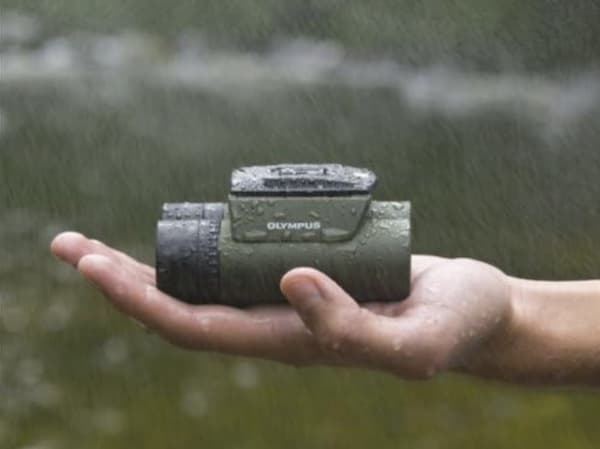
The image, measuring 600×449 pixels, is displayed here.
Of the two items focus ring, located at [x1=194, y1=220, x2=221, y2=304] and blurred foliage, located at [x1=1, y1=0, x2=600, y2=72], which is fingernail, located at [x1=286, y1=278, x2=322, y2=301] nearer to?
focus ring, located at [x1=194, y1=220, x2=221, y2=304]

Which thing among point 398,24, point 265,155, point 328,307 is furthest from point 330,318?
point 398,24

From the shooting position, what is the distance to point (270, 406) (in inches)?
140

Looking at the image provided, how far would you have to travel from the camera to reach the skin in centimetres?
99

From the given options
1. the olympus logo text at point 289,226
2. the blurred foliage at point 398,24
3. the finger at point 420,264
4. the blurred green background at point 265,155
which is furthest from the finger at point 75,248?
the blurred foliage at point 398,24

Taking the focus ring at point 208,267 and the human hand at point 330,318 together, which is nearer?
the human hand at point 330,318

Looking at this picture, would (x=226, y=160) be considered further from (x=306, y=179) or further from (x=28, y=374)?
(x=306, y=179)

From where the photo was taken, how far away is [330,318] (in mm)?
977

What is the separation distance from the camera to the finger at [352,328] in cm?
97

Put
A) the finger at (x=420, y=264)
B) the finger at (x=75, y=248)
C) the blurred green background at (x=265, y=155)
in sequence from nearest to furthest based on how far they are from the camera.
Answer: the finger at (x=75, y=248) < the finger at (x=420, y=264) < the blurred green background at (x=265, y=155)

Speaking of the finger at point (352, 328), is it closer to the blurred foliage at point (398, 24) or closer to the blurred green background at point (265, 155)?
the blurred green background at point (265, 155)

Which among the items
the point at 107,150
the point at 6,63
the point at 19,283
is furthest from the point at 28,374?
the point at 6,63

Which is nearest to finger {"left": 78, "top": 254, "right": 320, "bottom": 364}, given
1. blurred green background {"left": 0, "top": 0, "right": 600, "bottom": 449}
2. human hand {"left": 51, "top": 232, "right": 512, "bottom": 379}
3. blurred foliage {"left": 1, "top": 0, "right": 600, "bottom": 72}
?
human hand {"left": 51, "top": 232, "right": 512, "bottom": 379}

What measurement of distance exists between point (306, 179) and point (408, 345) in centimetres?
26

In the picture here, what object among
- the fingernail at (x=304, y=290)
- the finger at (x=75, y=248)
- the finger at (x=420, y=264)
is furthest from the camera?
the finger at (x=420, y=264)
